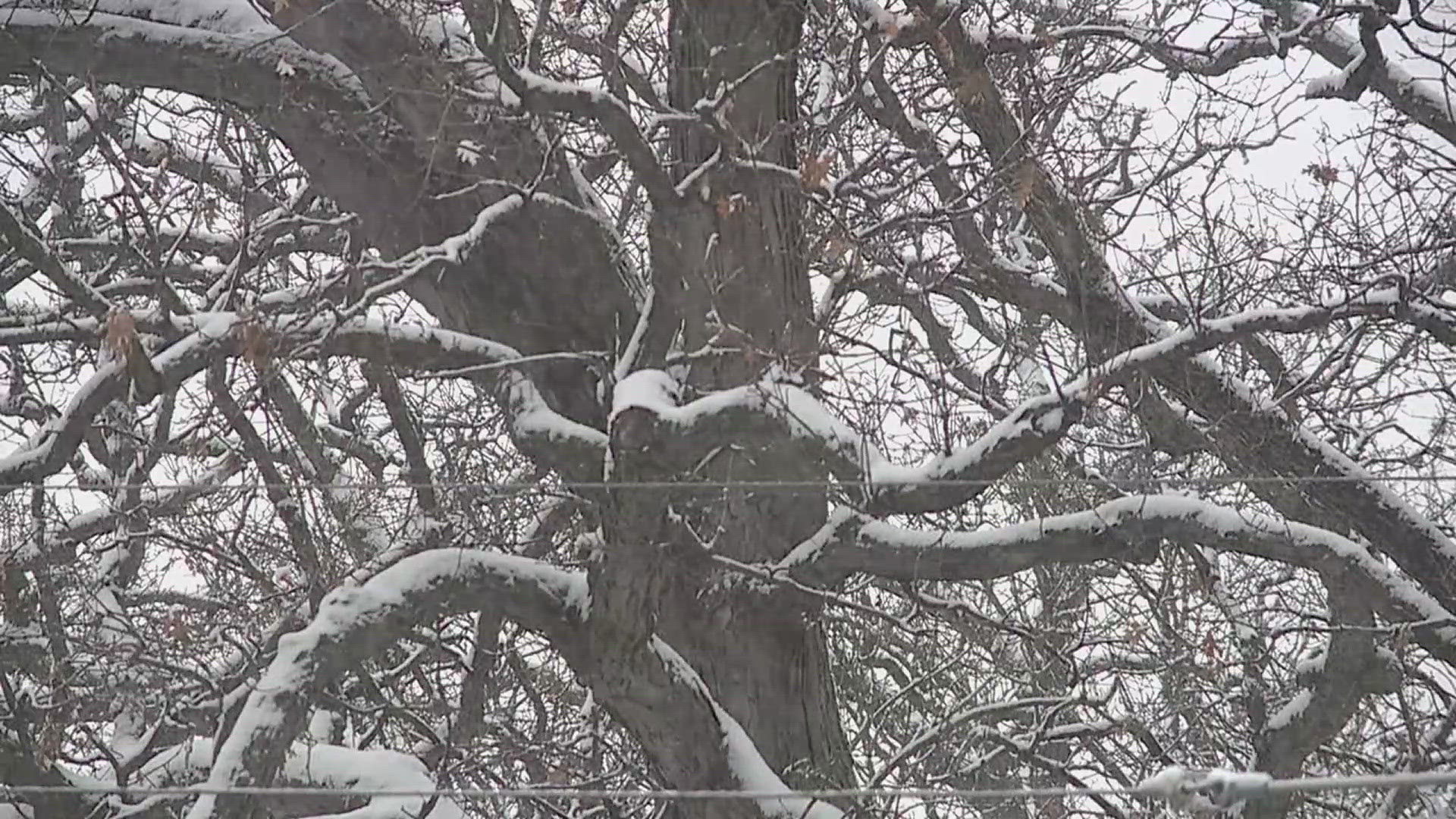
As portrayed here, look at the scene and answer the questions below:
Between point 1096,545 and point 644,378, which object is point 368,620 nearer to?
point 644,378

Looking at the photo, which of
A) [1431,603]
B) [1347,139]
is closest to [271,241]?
[1431,603]

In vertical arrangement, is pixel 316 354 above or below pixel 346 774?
above

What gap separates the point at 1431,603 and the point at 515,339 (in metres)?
3.38

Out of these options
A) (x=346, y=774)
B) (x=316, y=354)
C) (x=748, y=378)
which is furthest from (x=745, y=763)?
(x=316, y=354)

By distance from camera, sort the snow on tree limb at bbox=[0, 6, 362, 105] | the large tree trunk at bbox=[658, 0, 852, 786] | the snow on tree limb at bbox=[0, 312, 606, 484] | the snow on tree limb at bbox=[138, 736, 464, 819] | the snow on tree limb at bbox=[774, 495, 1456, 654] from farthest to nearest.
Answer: the large tree trunk at bbox=[658, 0, 852, 786] → the snow on tree limb at bbox=[138, 736, 464, 819] → the snow on tree limb at bbox=[0, 6, 362, 105] → the snow on tree limb at bbox=[774, 495, 1456, 654] → the snow on tree limb at bbox=[0, 312, 606, 484]

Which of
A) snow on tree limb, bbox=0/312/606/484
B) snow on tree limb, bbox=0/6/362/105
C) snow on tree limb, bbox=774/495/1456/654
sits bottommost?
snow on tree limb, bbox=774/495/1456/654

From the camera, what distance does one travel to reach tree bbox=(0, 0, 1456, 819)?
4.58m

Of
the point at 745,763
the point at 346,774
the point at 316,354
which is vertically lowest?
the point at 745,763

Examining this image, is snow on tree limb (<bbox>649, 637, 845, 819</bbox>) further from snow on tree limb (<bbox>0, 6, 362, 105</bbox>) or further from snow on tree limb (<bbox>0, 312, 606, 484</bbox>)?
snow on tree limb (<bbox>0, 6, 362, 105</bbox>)

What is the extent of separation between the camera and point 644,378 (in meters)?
4.32

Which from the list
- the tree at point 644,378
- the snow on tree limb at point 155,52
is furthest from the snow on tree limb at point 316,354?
the snow on tree limb at point 155,52

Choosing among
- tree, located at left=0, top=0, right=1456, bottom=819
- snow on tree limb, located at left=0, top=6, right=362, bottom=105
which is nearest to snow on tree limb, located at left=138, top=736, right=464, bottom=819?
tree, located at left=0, top=0, right=1456, bottom=819

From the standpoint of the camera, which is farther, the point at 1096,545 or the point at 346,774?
the point at 346,774

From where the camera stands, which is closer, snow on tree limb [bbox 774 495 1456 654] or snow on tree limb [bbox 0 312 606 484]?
snow on tree limb [bbox 0 312 606 484]
